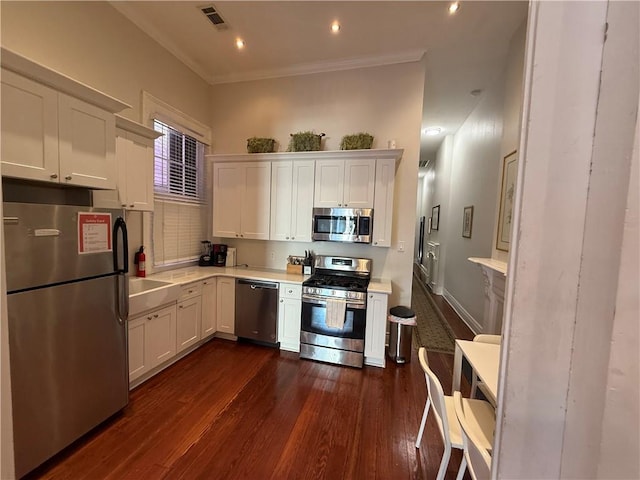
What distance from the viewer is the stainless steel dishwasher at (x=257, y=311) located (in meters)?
3.28

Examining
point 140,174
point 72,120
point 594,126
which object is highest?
point 72,120

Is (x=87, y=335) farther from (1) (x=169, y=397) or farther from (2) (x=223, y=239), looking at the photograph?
(2) (x=223, y=239)

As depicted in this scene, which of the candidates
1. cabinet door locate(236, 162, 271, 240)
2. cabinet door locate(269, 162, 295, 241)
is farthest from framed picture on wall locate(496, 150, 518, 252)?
cabinet door locate(236, 162, 271, 240)

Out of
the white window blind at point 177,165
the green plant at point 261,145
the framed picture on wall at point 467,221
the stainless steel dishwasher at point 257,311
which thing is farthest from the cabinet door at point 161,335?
the framed picture on wall at point 467,221

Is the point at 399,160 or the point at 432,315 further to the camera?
the point at 432,315

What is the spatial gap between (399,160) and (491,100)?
1.81 m

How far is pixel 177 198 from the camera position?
3512 mm

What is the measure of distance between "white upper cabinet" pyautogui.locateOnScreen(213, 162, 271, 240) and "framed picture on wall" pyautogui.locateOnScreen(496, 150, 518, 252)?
2.75 meters

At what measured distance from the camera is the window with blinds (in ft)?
10.7

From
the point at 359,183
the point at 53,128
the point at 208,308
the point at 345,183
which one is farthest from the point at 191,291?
the point at 359,183

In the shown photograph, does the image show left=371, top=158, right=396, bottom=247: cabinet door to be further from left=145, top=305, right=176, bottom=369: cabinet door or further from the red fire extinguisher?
the red fire extinguisher

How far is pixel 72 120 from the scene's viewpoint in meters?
1.90

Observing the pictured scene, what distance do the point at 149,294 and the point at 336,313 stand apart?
180 cm

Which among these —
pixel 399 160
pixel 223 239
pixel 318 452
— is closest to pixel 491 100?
pixel 399 160
